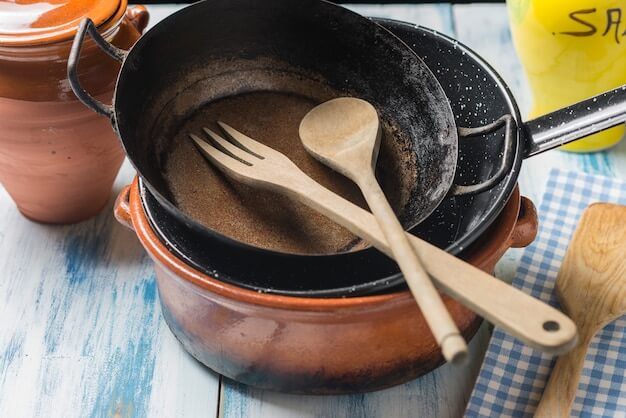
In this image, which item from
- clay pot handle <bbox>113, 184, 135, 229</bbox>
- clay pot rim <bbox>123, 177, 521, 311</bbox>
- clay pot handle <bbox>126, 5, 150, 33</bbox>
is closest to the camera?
clay pot rim <bbox>123, 177, 521, 311</bbox>

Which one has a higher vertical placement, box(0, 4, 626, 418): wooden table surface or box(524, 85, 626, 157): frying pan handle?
box(524, 85, 626, 157): frying pan handle

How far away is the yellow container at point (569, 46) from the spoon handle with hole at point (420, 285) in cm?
28

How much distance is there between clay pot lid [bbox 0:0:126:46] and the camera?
2.21 feet

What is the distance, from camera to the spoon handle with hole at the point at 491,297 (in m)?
0.47

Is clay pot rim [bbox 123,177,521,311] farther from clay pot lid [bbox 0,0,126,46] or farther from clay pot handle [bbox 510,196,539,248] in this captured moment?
clay pot lid [bbox 0,0,126,46]

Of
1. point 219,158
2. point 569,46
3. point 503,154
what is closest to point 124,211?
point 219,158

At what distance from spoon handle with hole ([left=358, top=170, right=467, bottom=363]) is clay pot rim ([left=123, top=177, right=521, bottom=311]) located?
0.04 metres

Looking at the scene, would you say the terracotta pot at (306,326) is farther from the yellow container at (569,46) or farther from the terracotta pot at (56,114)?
the yellow container at (569,46)

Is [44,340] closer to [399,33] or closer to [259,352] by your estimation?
[259,352]

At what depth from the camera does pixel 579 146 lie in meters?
0.89

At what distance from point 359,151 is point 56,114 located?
25cm

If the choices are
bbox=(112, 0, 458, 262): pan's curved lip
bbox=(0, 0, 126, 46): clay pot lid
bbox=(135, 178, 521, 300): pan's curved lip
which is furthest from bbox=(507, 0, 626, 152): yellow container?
bbox=(0, 0, 126, 46): clay pot lid

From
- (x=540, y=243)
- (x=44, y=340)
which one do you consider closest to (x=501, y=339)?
(x=540, y=243)

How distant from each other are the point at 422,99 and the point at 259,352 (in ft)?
0.85
